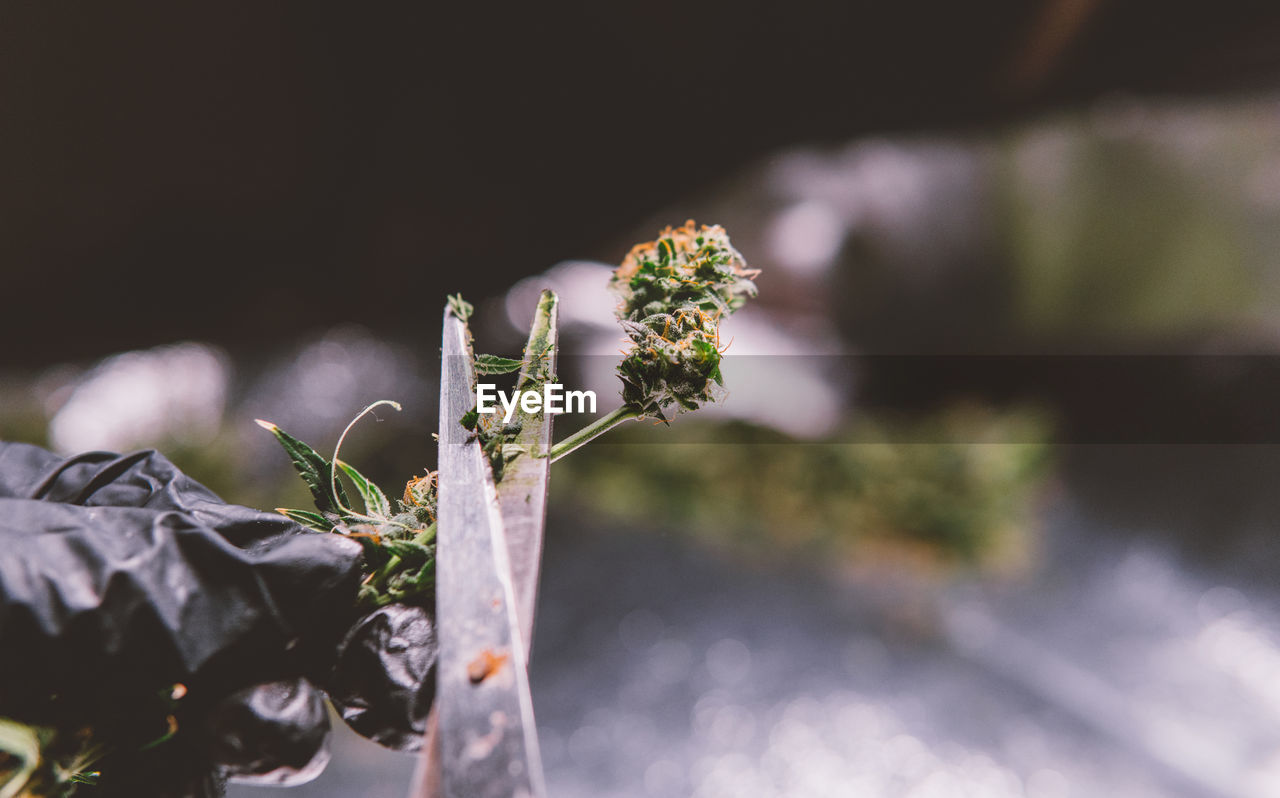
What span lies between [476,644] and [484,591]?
0.04m

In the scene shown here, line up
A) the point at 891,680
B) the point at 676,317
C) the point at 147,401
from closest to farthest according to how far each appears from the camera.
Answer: the point at 676,317, the point at 891,680, the point at 147,401

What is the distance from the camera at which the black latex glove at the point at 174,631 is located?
0.56 m

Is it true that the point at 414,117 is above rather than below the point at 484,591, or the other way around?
above

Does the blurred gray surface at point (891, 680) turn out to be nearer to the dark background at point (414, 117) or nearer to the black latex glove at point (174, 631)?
→ the dark background at point (414, 117)

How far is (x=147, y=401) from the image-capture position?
3096mm

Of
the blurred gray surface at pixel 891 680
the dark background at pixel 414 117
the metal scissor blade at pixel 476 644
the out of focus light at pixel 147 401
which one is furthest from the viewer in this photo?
the out of focus light at pixel 147 401

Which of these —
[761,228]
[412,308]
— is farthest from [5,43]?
[761,228]

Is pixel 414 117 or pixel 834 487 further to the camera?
pixel 834 487

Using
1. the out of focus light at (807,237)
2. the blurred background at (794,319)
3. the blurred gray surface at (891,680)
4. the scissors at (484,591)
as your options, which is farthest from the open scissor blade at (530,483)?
the out of focus light at (807,237)

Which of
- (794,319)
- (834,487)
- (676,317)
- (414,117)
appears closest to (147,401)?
(414,117)

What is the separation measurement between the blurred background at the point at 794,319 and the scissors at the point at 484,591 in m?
1.72

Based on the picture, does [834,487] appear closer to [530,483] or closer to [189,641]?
[530,483]

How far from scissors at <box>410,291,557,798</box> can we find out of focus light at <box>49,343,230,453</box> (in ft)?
8.97

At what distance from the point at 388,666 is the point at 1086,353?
11.9ft
